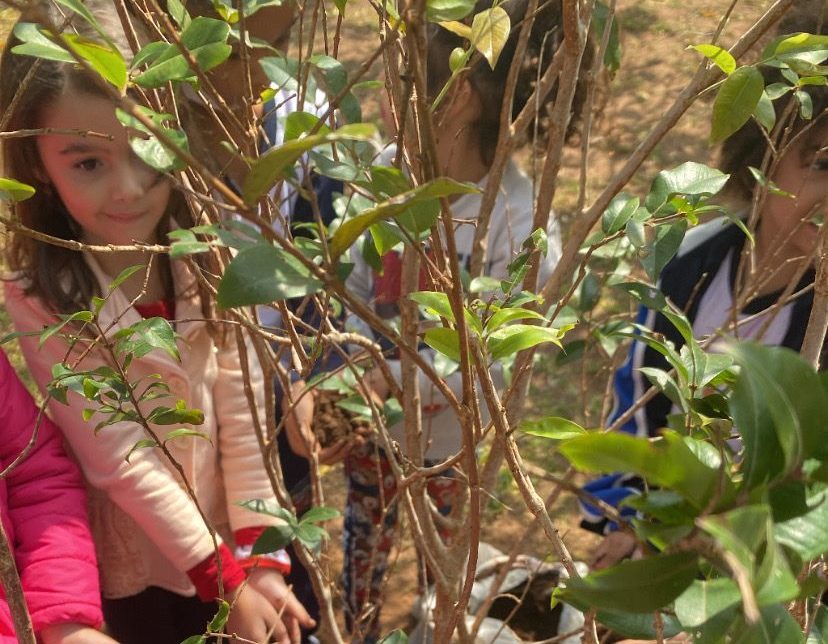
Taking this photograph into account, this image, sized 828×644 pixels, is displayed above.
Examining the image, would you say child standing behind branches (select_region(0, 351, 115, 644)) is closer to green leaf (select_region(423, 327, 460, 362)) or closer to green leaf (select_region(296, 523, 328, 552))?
green leaf (select_region(296, 523, 328, 552))

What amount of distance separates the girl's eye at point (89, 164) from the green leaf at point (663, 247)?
0.94 meters

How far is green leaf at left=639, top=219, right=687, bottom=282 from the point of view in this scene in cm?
93

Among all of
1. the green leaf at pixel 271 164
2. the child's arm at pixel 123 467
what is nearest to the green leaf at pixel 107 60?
the green leaf at pixel 271 164

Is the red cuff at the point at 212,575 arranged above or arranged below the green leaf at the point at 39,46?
below

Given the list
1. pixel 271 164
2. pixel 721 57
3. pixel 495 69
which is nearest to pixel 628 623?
pixel 271 164

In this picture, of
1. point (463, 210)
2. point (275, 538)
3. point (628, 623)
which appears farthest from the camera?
point (463, 210)

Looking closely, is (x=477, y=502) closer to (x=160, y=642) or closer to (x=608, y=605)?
(x=608, y=605)

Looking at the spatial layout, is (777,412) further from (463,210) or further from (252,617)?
(463,210)

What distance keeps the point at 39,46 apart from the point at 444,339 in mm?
382

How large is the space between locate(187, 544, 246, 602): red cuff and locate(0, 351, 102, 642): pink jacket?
0.19 metres

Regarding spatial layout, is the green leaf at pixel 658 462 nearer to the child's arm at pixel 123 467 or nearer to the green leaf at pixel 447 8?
the green leaf at pixel 447 8

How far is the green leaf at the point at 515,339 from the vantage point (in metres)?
0.73

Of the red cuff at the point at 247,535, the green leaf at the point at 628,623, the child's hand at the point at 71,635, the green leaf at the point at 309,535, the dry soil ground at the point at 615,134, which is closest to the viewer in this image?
the green leaf at the point at 628,623

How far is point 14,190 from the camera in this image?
816 millimetres
